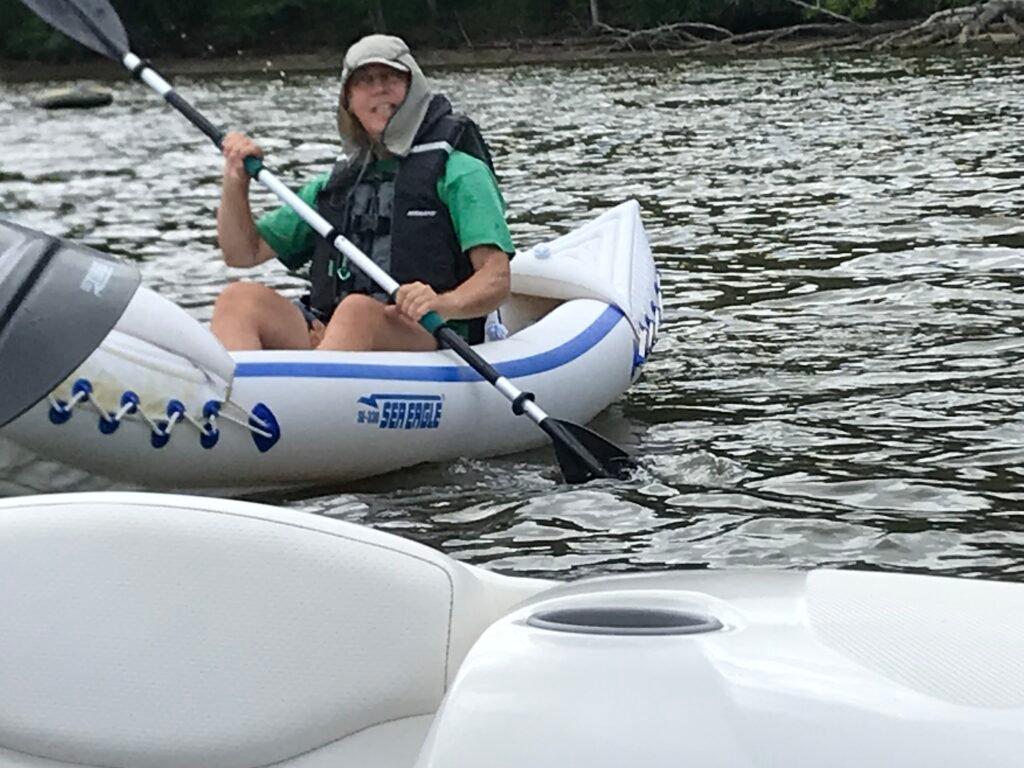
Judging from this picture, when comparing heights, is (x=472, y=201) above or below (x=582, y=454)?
above

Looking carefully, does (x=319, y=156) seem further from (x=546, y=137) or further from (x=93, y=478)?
(x=93, y=478)

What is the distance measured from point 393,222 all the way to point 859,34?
2355cm

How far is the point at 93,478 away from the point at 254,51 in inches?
1399

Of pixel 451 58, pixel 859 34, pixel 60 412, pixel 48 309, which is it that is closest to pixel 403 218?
pixel 60 412

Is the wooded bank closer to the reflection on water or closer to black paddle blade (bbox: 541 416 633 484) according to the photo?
the reflection on water

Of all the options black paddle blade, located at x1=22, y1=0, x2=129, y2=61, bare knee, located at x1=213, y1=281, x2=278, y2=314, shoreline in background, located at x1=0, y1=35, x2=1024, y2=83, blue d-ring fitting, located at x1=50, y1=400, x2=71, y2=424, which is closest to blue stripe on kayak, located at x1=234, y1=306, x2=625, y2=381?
bare knee, located at x1=213, y1=281, x2=278, y2=314

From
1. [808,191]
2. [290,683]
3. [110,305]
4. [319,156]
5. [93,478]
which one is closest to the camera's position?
[290,683]

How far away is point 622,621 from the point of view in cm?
136

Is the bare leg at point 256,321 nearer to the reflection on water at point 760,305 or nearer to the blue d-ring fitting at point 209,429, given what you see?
the blue d-ring fitting at point 209,429

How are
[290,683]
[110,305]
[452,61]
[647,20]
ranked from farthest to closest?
[647,20], [452,61], [110,305], [290,683]

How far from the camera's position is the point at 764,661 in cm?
123

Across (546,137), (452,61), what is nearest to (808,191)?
(546,137)

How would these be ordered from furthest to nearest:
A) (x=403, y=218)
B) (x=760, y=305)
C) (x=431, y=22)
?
1. (x=431, y=22)
2. (x=760, y=305)
3. (x=403, y=218)

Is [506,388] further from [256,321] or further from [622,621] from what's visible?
[622,621]
